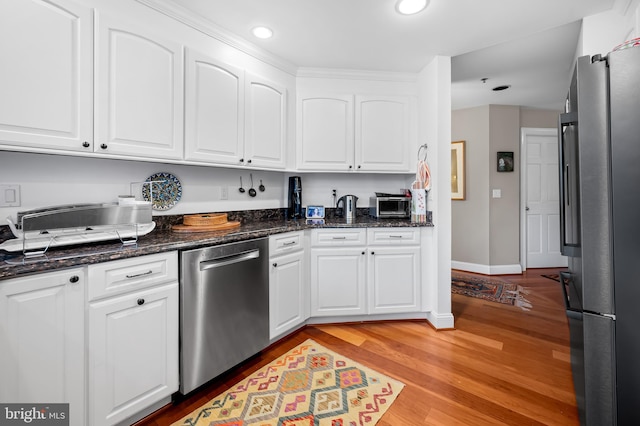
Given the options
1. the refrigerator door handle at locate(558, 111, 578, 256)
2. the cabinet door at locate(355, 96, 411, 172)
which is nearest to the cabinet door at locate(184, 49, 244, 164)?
the cabinet door at locate(355, 96, 411, 172)

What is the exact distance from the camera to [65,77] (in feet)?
4.51

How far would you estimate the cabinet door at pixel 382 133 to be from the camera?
2.79m

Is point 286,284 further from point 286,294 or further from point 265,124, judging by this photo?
point 265,124

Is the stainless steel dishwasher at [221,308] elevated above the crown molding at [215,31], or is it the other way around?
the crown molding at [215,31]

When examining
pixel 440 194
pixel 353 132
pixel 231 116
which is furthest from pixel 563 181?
pixel 231 116

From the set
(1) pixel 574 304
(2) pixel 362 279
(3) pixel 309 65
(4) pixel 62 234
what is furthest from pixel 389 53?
(4) pixel 62 234

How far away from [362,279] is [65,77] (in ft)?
7.83

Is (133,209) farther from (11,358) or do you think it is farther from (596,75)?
(596,75)

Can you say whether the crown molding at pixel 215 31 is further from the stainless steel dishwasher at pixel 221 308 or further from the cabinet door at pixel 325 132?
the stainless steel dishwasher at pixel 221 308

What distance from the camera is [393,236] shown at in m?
2.55

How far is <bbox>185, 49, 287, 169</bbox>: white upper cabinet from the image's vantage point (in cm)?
193

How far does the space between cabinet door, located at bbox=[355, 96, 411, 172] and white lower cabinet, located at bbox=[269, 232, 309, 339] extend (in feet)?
3.54

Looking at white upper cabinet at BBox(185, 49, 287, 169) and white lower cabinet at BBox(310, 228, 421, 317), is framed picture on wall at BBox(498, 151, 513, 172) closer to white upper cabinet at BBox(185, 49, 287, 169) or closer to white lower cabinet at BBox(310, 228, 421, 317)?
white lower cabinet at BBox(310, 228, 421, 317)

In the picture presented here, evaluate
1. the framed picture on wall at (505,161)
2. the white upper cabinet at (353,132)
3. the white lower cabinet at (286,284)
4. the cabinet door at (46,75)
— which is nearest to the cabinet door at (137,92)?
the cabinet door at (46,75)
